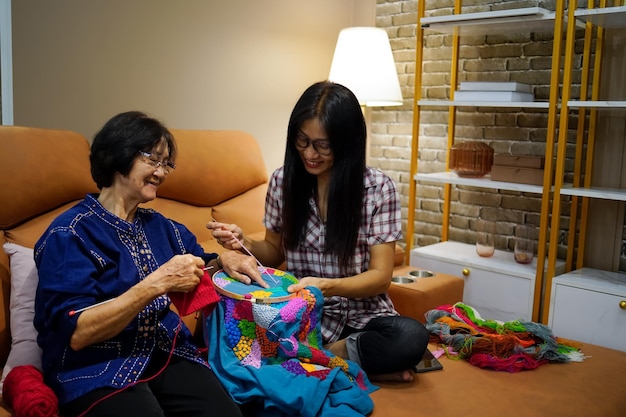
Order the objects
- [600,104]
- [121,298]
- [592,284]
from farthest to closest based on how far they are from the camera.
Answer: [592,284]
[600,104]
[121,298]

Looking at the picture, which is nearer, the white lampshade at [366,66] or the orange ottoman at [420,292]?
the orange ottoman at [420,292]

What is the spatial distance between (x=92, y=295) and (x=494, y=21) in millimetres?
2171

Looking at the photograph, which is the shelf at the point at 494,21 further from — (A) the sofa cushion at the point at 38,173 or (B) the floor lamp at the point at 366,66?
(A) the sofa cushion at the point at 38,173

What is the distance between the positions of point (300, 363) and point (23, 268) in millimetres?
781

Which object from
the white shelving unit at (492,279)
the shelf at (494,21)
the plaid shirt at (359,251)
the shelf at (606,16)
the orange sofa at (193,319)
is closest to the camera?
the orange sofa at (193,319)

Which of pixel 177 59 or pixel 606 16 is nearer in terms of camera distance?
pixel 606 16

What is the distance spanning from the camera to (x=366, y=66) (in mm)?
3287

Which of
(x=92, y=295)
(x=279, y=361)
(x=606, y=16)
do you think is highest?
(x=606, y=16)

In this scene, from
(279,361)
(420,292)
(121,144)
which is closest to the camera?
(121,144)

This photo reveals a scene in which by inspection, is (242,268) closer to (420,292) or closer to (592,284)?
(420,292)

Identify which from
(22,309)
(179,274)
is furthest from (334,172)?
(22,309)

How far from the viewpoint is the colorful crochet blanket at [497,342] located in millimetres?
2110

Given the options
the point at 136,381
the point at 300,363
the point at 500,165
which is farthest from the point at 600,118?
the point at 136,381

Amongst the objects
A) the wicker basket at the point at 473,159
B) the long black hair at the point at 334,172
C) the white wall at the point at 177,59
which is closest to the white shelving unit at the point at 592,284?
the wicker basket at the point at 473,159
